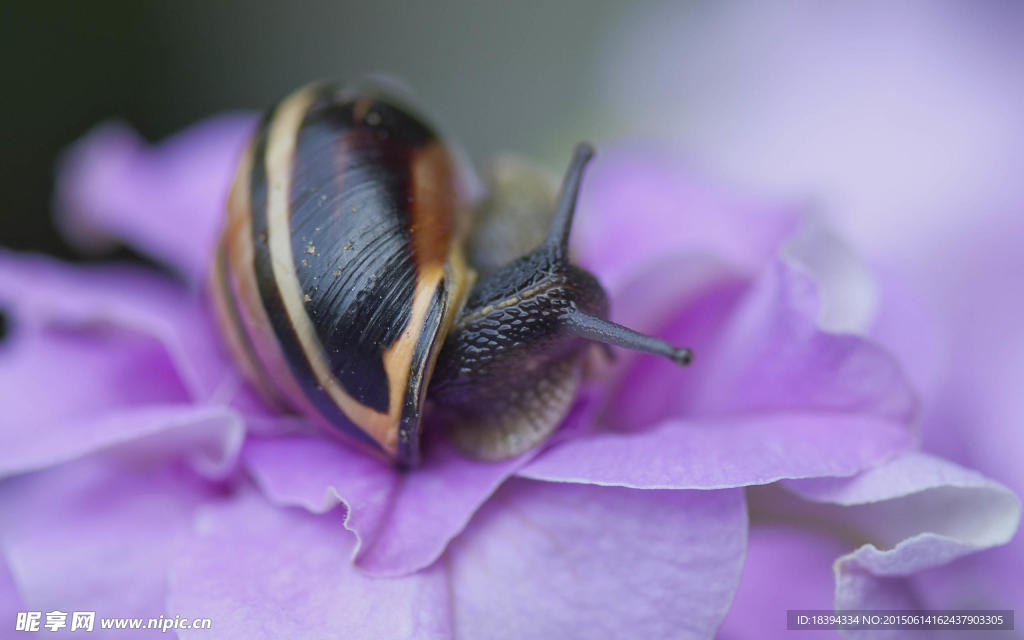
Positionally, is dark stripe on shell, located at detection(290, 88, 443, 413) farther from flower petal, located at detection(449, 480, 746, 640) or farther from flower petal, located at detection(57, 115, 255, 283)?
flower petal, located at detection(57, 115, 255, 283)

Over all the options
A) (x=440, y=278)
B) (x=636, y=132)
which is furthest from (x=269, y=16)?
(x=440, y=278)

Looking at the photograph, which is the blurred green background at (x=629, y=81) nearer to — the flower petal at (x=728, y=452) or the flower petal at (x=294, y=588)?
the flower petal at (x=728, y=452)

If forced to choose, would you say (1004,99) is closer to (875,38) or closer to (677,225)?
(875,38)

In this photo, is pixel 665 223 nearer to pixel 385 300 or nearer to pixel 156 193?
pixel 385 300

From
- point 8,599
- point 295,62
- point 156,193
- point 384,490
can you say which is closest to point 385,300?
point 384,490

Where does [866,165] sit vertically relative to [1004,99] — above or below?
below

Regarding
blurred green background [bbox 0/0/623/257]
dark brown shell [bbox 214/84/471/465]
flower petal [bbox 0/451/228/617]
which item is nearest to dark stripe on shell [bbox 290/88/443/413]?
dark brown shell [bbox 214/84/471/465]
